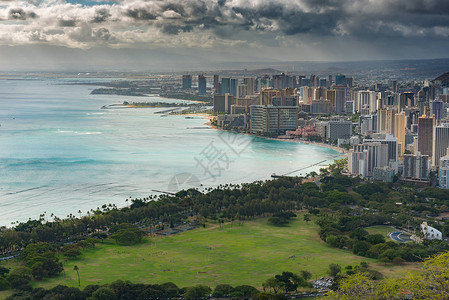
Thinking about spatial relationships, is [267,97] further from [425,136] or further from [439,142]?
[439,142]

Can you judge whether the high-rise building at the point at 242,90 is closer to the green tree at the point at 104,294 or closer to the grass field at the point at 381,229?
the grass field at the point at 381,229

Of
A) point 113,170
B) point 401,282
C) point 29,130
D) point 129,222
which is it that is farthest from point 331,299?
point 29,130

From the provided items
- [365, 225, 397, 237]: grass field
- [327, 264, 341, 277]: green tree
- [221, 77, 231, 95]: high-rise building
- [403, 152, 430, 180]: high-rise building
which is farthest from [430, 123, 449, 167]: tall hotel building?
[221, 77, 231, 95]: high-rise building

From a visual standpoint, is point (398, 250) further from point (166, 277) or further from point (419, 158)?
point (419, 158)

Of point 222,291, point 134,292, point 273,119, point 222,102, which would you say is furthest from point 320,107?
point 134,292

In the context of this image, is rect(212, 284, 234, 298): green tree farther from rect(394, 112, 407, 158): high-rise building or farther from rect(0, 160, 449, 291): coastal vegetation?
rect(394, 112, 407, 158): high-rise building
